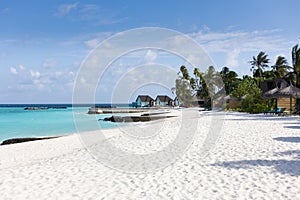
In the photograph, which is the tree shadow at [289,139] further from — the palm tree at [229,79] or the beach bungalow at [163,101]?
the beach bungalow at [163,101]

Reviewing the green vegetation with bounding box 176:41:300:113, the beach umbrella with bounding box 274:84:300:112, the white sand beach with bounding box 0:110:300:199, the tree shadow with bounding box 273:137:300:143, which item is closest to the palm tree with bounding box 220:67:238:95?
the green vegetation with bounding box 176:41:300:113

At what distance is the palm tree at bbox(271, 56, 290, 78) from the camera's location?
4312 cm

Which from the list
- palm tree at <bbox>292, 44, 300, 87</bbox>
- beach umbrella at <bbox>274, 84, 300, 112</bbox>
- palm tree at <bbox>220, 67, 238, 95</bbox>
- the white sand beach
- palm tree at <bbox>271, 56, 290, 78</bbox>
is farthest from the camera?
palm tree at <bbox>220, 67, 238, 95</bbox>

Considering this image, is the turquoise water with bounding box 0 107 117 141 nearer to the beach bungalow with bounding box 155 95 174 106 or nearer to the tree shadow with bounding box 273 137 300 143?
the tree shadow with bounding box 273 137 300 143

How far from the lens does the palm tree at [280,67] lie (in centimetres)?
4312

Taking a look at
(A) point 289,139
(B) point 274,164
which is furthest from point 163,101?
(B) point 274,164

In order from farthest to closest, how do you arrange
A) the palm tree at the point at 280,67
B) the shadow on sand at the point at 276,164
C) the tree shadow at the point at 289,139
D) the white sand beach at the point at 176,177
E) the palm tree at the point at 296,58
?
the palm tree at the point at 280,67 → the palm tree at the point at 296,58 → the tree shadow at the point at 289,139 → the shadow on sand at the point at 276,164 → the white sand beach at the point at 176,177

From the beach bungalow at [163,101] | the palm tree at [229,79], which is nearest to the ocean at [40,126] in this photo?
the palm tree at [229,79]

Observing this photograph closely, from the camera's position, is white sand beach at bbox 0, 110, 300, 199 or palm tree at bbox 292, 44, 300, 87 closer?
white sand beach at bbox 0, 110, 300, 199

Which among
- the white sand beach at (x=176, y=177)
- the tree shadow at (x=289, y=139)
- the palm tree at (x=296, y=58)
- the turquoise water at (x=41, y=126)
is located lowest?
the turquoise water at (x=41, y=126)

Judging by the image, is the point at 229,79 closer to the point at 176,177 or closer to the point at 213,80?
the point at 213,80

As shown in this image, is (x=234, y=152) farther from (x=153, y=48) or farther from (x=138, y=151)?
(x=153, y=48)

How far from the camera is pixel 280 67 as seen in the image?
4362 cm

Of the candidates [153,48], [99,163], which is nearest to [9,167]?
[99,163]
